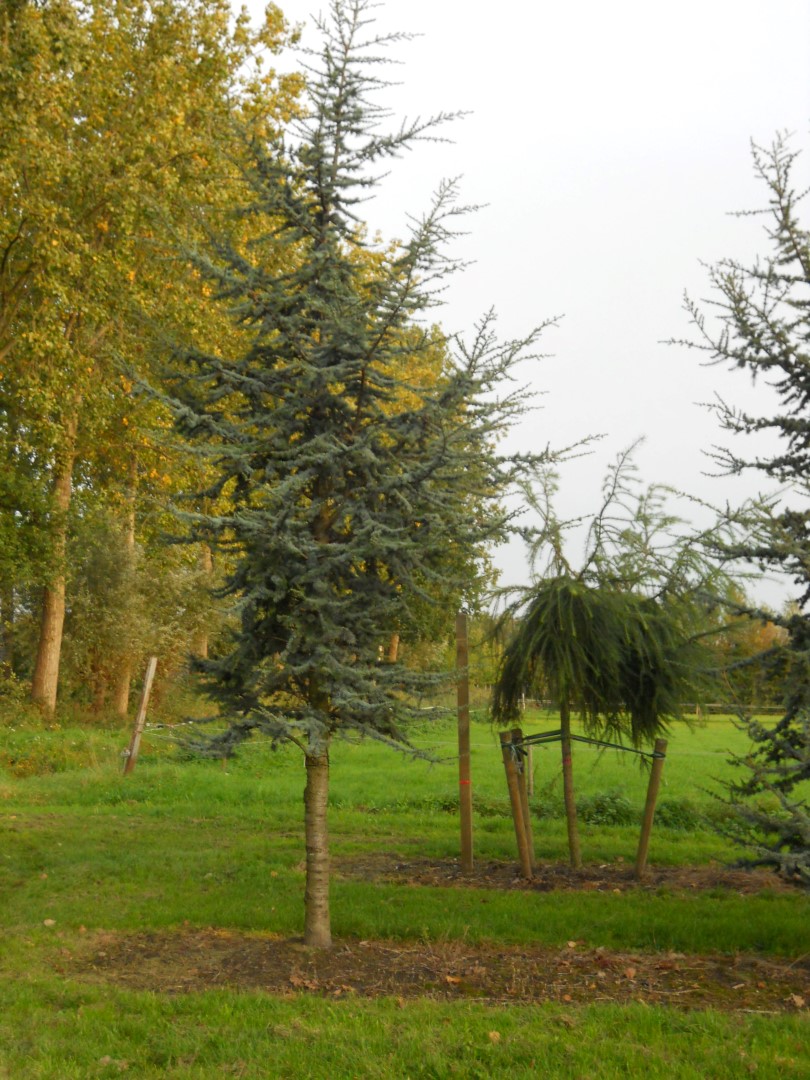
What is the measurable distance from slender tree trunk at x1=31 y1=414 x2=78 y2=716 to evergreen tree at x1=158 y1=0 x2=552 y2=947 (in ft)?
47.4

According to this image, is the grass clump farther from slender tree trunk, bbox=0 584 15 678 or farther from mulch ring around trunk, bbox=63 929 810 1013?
slender tree trunk, bbox=0 584 15 678

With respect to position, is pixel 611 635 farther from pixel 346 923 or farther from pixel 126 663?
pixel 126 663

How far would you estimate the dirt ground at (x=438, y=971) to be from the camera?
6.50 meters

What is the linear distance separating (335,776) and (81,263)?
10264mm

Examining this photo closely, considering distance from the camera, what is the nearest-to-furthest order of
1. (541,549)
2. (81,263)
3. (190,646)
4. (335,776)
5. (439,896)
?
1. (439,896)
2. (541,549)
3. (81,263)
4. (335,776)
5. (190,646)

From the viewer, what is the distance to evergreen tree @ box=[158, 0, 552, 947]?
24.2ft

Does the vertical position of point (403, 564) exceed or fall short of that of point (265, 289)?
it falls short

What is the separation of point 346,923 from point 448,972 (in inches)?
58.7

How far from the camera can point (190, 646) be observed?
30.2 m

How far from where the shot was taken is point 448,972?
7.03 metres

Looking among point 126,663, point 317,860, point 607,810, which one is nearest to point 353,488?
point 317,860

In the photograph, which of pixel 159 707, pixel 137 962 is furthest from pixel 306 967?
pixel 159 707

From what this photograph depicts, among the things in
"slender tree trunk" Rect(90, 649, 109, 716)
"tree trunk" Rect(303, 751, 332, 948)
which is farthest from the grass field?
"slender tree trunk" Rect(90, 649, 109, 716)

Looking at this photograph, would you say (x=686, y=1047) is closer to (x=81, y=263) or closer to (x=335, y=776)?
(x=335, y=776)
